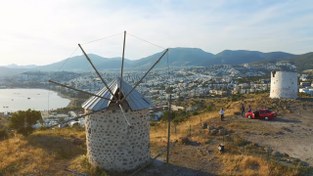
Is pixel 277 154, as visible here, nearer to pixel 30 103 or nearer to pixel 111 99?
pixel 111 99

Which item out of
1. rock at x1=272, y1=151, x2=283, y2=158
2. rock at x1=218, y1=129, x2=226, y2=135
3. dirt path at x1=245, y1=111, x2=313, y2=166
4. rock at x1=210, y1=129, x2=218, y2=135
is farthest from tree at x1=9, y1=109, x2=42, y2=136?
rock at x1=272, y1=151, x2=283, y2=158

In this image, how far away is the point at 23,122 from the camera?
26031mm

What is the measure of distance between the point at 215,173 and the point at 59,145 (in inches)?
448

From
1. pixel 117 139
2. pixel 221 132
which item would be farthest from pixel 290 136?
pixel 117 139

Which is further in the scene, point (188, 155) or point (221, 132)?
point (221, 132)

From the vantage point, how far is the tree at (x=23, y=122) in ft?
83.7

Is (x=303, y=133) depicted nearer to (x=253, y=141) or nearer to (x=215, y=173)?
(x=253, y=141)

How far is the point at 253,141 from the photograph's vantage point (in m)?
20.6

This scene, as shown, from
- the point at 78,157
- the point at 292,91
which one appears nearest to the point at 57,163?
the point at 78,157

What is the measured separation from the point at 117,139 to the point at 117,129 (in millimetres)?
513

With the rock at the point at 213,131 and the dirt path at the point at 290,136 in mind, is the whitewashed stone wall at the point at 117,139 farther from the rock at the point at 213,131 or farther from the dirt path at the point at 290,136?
the dirt path at the point at 290,136

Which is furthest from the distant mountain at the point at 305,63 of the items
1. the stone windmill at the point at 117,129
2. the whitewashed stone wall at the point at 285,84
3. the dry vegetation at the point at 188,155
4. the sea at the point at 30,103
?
the stone windmill at the point at 117,129

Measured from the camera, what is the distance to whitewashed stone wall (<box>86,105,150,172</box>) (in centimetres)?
1558

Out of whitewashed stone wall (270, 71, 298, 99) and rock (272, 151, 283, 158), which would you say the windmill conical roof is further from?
whitewashed stone wall (270, 71, 298, 99)
